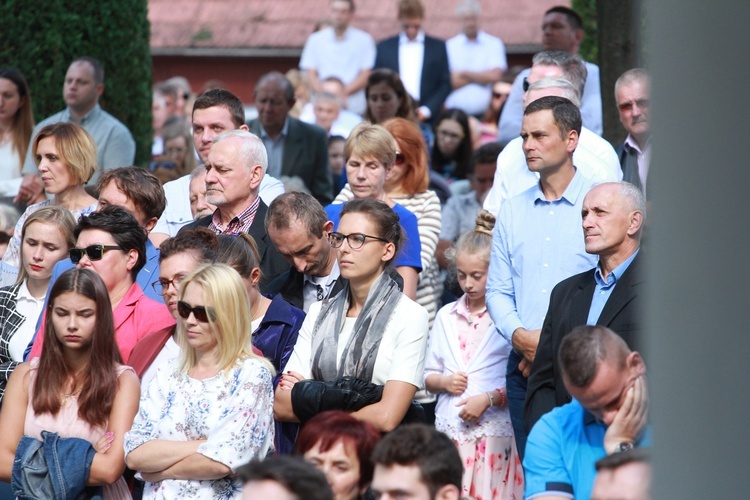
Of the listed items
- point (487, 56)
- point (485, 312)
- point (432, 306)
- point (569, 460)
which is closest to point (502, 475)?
point (485, 312)

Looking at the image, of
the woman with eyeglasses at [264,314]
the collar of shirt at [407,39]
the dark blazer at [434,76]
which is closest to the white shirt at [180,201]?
the woman with eyeglasses at [264,314]

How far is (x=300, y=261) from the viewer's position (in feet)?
19.2

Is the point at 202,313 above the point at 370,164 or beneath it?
beneath

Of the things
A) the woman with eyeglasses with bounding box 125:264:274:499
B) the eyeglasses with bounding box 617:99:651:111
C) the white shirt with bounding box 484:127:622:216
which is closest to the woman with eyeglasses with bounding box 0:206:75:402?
the woman with eyeglasses with bounding box 125:264:274:499

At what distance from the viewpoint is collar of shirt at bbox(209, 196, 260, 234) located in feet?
20.3

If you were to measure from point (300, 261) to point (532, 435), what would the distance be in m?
2.01

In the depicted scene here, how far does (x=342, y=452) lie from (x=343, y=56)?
9617 millimetres

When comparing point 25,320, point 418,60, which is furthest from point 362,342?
point 418,60

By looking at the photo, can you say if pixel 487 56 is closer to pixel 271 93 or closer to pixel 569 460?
pixel 271 93

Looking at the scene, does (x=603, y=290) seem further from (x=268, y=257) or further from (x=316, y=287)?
(x=268, y=257)

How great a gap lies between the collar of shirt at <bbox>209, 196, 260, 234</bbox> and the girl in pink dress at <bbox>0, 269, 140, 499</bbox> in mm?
1295

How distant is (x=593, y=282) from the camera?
5.16 metres

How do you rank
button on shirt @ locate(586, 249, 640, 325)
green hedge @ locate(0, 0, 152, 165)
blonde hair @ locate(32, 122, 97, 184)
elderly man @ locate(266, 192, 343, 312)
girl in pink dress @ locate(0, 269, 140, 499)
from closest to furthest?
girl in pink dress @ locate(0, 269, 140, 499)
button on shirt @ locate(586, 249, 640, 325)
elderly man @ locate(266, 192, 343, 312)
blonde hair @ locate(32, 122, 97, 184)
green hedge @ locate(0, 0, 152, 165)

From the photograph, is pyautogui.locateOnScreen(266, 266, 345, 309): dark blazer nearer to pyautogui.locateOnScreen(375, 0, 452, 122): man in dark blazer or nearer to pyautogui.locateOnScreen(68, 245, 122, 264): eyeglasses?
pyautogui.locateOnScreen(68, 245, 122, 264): eyeglasses
